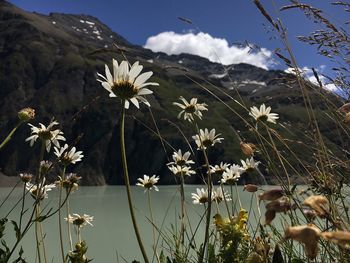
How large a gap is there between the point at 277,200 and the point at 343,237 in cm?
39

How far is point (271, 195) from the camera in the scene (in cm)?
107

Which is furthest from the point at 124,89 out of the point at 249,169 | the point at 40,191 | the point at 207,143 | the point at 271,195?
the point at 249,169

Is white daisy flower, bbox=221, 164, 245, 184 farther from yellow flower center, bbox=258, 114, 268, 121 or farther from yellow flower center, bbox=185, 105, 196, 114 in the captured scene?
yellow flower center, bbox=185, 105, 196, 114

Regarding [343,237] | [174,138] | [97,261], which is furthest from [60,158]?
[174,138]

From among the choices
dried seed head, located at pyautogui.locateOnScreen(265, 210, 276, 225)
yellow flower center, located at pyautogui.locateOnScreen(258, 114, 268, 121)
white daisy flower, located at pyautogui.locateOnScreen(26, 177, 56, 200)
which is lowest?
white daisy flower, located at pyautogui.locateOnScreen(26, 177, 56, 200)

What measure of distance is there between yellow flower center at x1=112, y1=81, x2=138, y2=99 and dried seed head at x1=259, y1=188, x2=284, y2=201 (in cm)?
111

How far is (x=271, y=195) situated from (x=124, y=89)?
3.91 ft

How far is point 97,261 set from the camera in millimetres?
32406

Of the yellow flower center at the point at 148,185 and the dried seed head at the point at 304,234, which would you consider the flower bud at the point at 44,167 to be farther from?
the dried seed head at the point at 304,234

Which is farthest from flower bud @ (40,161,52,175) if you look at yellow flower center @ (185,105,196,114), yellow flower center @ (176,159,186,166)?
yellow flower center @ (185,105,196,114)

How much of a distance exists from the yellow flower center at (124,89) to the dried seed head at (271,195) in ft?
3.66

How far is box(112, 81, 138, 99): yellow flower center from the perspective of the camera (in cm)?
209

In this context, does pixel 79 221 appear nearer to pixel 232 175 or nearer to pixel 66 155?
pixel 66 155

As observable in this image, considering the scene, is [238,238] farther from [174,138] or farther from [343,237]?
[174,138]
